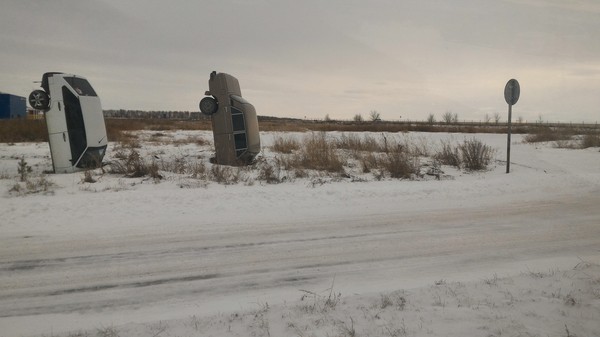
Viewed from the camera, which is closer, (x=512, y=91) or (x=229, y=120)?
(x=229, y=120)

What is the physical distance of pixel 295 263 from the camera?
4250 mm

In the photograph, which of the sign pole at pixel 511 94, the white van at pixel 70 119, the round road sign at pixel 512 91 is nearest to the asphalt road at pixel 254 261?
the white van at pixel 70 119

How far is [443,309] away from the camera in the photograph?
3.14 metres

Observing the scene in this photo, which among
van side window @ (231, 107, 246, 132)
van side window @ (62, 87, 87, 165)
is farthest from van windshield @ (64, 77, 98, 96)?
van side window @ (231, 107, 246, 132)

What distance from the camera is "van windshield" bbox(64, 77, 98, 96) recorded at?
9.98m

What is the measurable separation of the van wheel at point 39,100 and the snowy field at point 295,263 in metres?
2.61

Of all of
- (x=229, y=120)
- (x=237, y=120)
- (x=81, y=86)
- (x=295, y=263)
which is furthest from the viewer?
(x=237, y=120)

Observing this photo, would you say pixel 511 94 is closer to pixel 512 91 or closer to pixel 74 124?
pixel 512 91

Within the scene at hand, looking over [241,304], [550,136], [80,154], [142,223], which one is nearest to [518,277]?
[241,304]

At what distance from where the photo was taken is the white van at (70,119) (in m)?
9.66

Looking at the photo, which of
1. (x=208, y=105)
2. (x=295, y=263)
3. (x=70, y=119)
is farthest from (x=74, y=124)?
(x=295, y=263)

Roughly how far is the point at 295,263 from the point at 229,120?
811cm

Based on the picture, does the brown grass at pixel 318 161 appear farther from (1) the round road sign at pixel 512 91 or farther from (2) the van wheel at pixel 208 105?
(1) the round road sign at pixel 512 91

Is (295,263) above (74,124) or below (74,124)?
below
